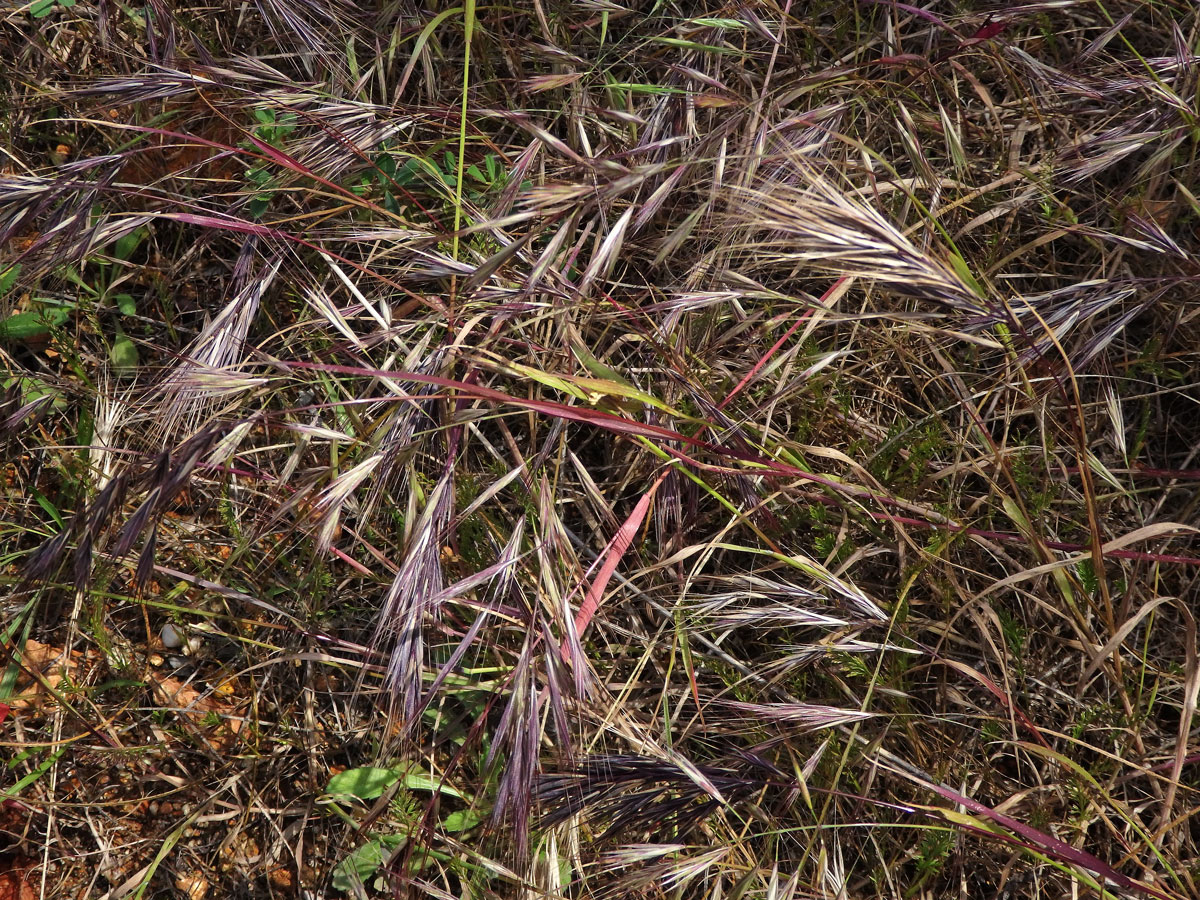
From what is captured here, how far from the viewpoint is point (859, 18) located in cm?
180

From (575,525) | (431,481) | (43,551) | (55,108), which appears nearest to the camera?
(43,551)

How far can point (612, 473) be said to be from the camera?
5.86 ft

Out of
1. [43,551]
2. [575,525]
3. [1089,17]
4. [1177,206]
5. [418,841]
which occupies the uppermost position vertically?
[1089,17]

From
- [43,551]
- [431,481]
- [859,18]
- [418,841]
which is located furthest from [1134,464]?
[43,551]

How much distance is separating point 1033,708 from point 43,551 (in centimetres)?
161

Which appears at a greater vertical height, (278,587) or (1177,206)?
(1177,206)

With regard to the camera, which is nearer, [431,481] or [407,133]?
[431,481]

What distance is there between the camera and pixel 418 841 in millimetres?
1541

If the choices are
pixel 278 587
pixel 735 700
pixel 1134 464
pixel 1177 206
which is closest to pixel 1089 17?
pixel 1177 206

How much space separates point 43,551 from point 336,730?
22.5 inches

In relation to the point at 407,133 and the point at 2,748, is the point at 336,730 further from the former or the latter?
the point at 407,133

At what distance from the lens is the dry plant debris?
4.69ft

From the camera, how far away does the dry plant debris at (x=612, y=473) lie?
1.43 meters

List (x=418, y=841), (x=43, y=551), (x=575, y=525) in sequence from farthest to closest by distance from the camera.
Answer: (x=575, y=525) → (x=418, y=841) → (x=43, y=551)
